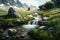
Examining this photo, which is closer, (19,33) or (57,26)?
(57,26)

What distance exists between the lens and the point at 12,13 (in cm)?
12400

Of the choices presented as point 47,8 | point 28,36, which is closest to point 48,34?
point 28,36

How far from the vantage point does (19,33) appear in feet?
269

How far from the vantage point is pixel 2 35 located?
80500mm

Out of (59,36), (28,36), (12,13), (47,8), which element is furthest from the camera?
(47,8)

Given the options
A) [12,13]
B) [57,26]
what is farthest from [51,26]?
[12,13]

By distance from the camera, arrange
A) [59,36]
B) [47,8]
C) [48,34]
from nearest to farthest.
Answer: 1. [59,36]
2. [48,34]
3. [47,8]

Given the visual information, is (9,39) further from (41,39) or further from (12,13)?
(12,13)

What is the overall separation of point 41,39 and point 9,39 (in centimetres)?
1324

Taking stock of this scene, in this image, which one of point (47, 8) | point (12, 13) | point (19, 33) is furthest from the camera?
point (47, 8)

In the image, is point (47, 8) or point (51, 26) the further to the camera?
point (47, 8)

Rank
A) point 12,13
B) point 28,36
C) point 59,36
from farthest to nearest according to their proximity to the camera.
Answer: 1. point 12,13
2. point 28,36
3. point 59,36

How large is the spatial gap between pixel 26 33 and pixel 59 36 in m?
17.8

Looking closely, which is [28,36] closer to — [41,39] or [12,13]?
[41,39]
